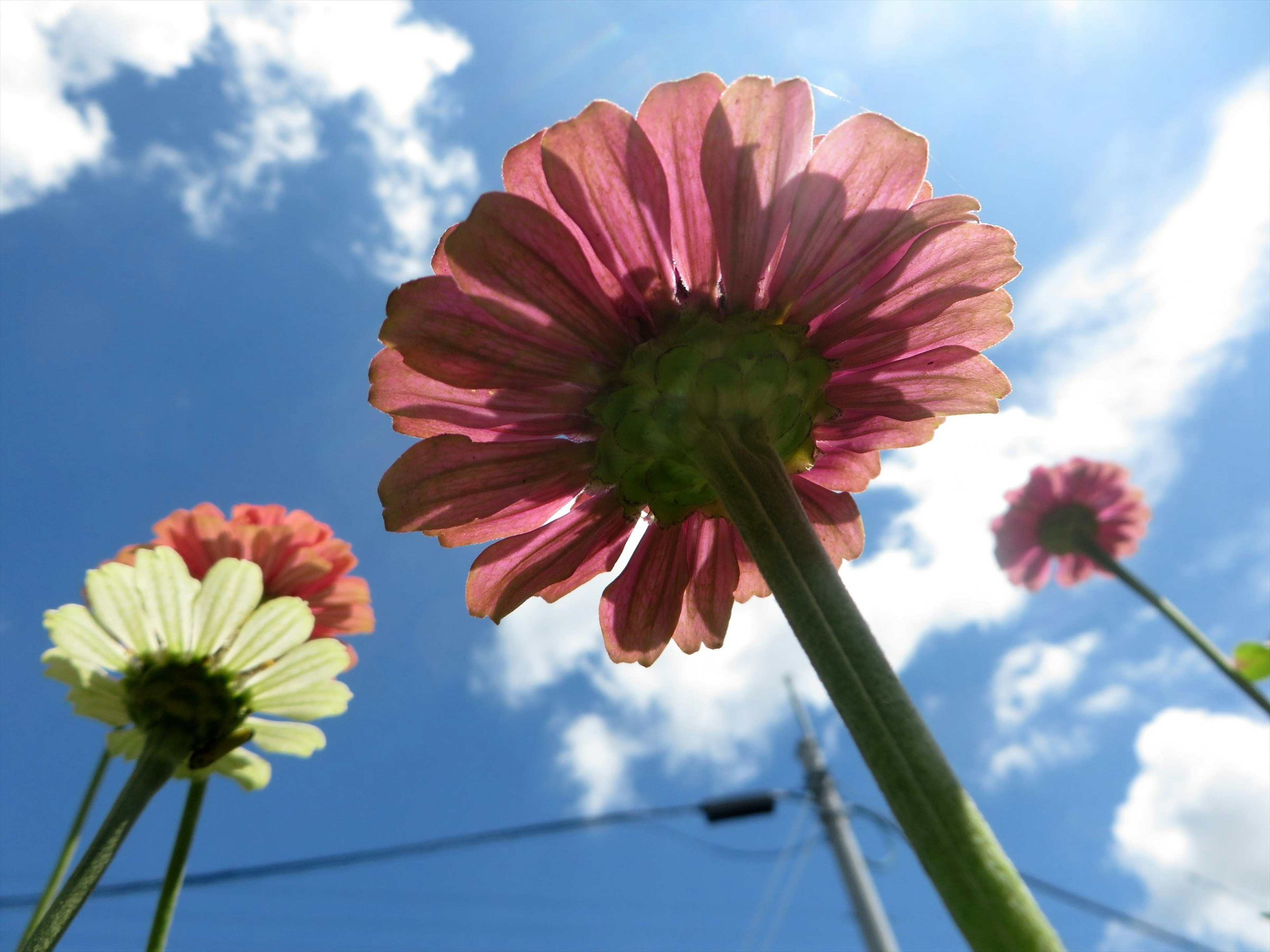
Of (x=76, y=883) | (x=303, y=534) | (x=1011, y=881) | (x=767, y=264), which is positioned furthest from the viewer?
(x=303, y=534)

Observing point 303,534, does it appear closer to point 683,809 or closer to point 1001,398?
point 1001,398

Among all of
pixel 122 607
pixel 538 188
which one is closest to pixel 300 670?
pixel 122 607

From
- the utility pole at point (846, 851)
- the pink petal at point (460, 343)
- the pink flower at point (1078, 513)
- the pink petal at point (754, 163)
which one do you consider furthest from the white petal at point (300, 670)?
the utility pole at point (846, 851)

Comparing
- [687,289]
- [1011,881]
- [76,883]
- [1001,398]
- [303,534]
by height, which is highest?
[303,534]

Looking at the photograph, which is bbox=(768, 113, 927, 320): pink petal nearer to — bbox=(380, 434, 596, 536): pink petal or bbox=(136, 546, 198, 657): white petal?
bbox=(380, 434, 596, 536): pink petal

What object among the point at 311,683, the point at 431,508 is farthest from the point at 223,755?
the point at 431,508

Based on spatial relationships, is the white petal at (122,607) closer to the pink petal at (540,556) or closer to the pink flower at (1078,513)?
the pink petal at (540,556)
